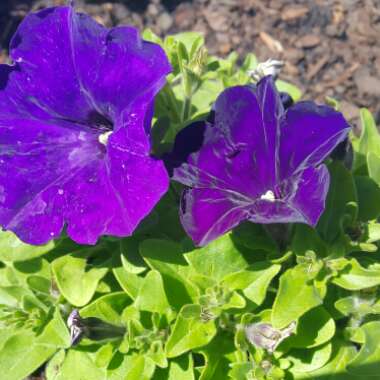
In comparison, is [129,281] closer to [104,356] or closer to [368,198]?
[104,356]

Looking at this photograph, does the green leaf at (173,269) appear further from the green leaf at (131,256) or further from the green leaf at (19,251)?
the green leaf at (19,251)

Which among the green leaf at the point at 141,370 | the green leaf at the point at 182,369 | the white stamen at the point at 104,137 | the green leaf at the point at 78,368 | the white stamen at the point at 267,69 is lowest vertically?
the green leaf at the point at 78,368

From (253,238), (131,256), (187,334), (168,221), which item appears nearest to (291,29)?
(168,221)

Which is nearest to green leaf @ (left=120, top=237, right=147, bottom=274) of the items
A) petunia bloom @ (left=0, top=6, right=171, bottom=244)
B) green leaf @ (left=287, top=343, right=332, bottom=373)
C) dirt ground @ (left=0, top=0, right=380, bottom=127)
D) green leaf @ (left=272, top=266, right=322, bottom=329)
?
petunia bloom @ (left=0, top=6, right=171, bottom=244)

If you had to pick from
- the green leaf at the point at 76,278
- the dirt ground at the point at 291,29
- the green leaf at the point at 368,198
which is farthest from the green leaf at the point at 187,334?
the dirt ground at the point at 291,29

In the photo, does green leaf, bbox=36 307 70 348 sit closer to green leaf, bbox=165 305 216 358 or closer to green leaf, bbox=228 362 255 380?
green leaf, bbox=165 305 216 358

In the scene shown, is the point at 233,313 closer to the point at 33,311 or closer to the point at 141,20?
the point at 33,311
